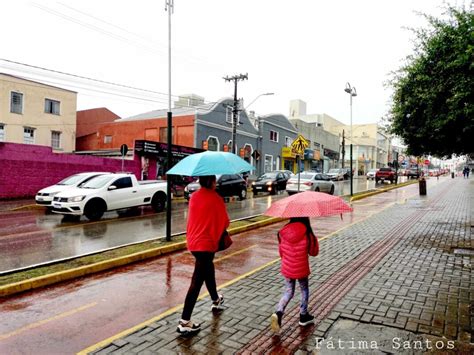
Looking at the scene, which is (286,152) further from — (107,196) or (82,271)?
(82,271)

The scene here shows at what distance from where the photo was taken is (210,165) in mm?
4258

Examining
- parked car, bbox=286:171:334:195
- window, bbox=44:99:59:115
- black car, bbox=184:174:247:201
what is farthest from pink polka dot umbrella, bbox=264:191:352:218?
window, bbox=44:99:59:115

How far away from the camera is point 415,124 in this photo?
10422mm

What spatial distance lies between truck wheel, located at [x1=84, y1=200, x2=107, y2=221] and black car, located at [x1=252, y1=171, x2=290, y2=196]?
42.7ft

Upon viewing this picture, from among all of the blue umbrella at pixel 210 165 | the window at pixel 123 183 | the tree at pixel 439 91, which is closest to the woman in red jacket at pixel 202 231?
the blue umbrella at pixel 210 165

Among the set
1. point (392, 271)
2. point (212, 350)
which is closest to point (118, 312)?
point (212, 350)

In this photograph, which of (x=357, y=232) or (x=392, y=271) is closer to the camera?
(x=392, y=271)

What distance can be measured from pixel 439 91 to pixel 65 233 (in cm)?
1075

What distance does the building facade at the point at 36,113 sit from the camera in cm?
3114

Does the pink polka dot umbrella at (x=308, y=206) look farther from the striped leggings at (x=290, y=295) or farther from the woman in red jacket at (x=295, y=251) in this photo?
the striped leggings at (x=290, y=295)

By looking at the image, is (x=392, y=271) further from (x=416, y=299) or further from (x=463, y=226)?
(x=463, y=226)

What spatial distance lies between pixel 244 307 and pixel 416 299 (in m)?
2.44

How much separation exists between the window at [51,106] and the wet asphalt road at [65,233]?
883 inches

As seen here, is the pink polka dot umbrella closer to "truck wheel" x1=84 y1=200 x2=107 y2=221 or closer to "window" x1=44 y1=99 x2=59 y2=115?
"truck wheel" x1=84 y1=200 x2=107 y2=221
